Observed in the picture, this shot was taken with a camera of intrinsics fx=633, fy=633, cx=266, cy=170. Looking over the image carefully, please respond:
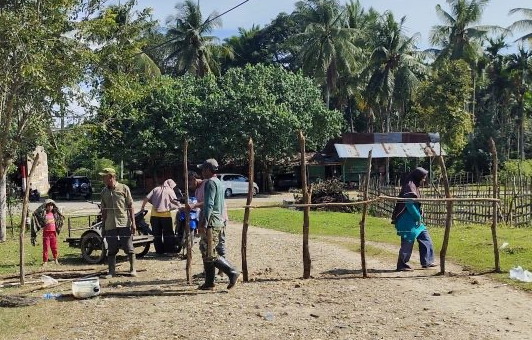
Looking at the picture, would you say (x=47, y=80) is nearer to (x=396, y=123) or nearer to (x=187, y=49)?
(x=187, y=49)

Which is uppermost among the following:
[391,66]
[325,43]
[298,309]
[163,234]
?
[325,43]

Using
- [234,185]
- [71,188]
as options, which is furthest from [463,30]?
[71,188]

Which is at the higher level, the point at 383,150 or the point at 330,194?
the point at 383,150

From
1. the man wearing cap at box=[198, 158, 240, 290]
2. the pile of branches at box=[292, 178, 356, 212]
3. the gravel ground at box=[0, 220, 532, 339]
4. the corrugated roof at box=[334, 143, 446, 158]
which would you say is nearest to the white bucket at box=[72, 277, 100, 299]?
the gravel ground at box=[0, 220, 532, 339]

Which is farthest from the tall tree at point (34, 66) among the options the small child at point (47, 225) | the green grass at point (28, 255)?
the small child at point (47, 225)

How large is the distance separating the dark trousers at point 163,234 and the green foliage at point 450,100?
1326 inches

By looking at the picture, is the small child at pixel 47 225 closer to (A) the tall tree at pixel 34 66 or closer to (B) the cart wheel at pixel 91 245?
(B) the cart wheel at pixel 91 245

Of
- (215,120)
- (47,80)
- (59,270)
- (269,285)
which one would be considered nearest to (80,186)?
(215,120)

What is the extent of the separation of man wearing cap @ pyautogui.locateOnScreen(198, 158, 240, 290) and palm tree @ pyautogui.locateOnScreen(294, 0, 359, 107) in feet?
124

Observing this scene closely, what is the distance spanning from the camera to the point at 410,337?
6.66m

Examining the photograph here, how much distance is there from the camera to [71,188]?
38.1 meters

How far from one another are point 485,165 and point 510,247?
38.6 m

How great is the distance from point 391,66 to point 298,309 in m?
40.7

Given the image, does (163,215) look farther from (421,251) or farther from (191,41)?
(191,41)
